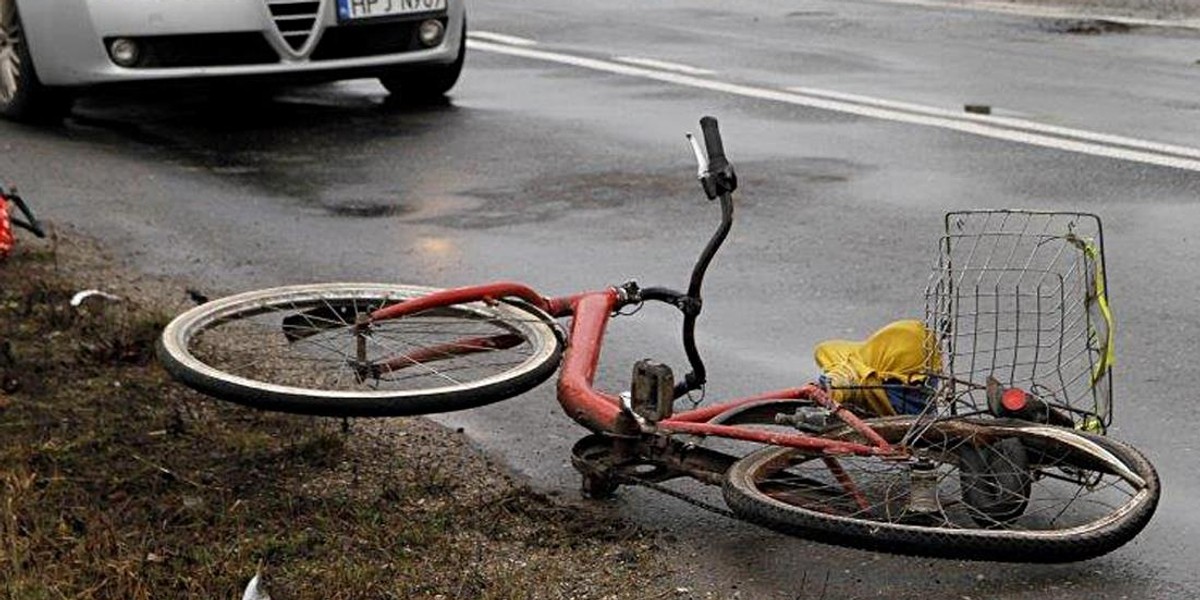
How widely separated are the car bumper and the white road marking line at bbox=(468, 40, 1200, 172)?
8.22 feet

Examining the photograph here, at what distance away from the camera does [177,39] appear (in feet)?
34.5

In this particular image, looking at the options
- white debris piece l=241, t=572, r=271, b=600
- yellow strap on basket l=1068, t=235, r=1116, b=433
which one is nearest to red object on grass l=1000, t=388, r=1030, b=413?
yellow strap on basket l=1068, t=235, r=1116, b=433

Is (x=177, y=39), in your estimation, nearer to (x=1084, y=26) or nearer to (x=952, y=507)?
(x=952, y=507)

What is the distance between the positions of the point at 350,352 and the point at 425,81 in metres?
6.69

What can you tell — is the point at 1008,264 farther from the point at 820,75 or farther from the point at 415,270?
the point at 820,75

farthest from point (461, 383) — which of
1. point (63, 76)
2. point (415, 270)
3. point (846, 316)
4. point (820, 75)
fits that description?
point (820, 75)

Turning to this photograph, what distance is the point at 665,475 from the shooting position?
483 cm

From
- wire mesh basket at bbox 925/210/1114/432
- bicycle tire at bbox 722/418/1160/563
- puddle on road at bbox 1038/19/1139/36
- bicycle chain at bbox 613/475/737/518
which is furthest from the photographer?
puddle on road at bbox 1038/19/1139/36

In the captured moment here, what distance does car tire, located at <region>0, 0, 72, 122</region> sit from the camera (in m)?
10.7

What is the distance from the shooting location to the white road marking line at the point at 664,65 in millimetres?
13192

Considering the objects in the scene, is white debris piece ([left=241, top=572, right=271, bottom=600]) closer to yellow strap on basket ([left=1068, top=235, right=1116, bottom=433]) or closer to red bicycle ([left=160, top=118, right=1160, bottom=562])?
red bicycle ([left=160, top=118, right=1160, bottom=562])

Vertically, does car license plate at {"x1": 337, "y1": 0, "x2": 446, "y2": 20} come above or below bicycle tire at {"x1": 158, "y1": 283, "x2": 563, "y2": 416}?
below

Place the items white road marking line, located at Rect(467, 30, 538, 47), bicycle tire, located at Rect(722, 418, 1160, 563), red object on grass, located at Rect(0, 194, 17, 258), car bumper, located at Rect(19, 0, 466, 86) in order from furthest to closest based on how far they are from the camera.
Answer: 1. white road marking line, located at Rect(467, 30, 538, 47)
2. car bumper, located at Rect(19, 0, 466, 86)
3. red object on grass, located at Rect(0, 194, 17, 258)
4. bicycle tire, located at Rect(722, 418, 1160, 563)

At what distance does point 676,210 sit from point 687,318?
3.74 meters
